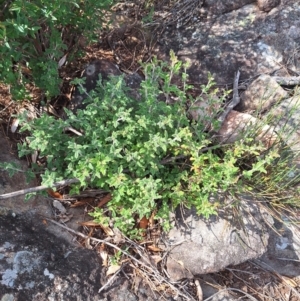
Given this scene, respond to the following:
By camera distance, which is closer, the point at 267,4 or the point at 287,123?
the point at 287,123

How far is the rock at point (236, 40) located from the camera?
3.55 metres

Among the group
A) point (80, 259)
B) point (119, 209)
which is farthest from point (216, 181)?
point (80, 259)

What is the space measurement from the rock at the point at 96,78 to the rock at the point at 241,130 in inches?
28.1

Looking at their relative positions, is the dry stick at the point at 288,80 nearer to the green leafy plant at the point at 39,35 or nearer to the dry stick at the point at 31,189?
the green leafy plant at the point at 39,35

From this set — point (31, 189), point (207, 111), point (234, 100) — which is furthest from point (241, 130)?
point (31, 189)

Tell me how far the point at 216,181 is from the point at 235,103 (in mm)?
1054

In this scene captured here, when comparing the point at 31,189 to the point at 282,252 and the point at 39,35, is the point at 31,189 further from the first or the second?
the point at 282,252

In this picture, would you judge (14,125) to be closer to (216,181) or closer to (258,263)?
(216,181)

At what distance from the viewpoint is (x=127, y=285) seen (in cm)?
258

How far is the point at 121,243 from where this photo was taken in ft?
8.88

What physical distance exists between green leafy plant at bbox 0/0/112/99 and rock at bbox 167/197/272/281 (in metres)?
1.32

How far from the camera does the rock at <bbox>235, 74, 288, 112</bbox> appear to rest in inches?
128

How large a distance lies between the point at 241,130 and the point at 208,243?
2.77 ft

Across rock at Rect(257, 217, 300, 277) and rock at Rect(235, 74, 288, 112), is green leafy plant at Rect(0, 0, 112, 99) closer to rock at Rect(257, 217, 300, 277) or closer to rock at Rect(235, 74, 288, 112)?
rock at Rect(235, 74, 288, 112)
